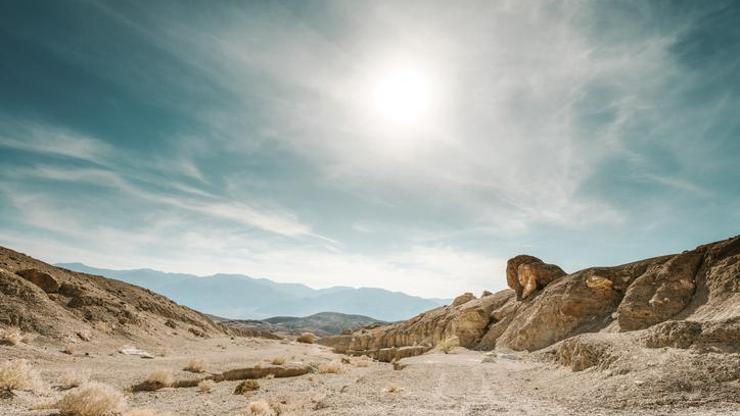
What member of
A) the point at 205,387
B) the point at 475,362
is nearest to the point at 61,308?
the point at 205,387

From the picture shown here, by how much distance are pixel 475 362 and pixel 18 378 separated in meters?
23.0

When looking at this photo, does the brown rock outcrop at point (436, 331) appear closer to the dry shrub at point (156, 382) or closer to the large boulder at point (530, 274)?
the large boulder at point (530, 274)

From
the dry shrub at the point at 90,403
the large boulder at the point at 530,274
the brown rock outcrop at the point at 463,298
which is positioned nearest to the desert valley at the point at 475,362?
the dry shrub at the point at 90,403

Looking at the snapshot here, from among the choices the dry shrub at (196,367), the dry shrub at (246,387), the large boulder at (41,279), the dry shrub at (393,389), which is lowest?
the dry shrub at (196,367)

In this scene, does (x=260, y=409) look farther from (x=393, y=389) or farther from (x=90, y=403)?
(x=393, y=389)

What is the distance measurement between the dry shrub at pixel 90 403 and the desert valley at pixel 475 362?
3 cm

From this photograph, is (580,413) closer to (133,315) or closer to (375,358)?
(375,358)

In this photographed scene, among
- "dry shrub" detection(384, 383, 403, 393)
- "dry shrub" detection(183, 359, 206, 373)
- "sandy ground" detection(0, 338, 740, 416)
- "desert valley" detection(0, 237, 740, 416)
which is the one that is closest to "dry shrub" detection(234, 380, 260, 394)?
"desert valley" detection(0, 237, 740, 416)

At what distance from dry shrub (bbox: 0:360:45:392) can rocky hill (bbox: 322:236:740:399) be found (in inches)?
662

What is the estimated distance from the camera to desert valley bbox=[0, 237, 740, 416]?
36.0ft

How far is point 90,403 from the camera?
852cm

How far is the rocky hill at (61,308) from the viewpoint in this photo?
2506cm

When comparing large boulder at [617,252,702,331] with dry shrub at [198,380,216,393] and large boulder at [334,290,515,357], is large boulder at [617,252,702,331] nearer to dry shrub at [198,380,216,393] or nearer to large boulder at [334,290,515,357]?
large boulder at [334,290,515,357]

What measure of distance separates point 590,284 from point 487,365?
13.9 meters
